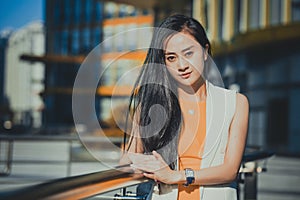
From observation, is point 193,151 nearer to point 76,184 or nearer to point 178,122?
point 178,122

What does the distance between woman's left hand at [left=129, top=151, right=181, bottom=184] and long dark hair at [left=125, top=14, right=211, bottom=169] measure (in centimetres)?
2

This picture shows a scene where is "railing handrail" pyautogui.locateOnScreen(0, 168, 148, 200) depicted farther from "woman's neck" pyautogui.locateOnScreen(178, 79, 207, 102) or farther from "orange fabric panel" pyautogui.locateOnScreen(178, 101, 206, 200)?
"woman's neck" pyautogui.locateOnScreen(178, 79, 207, 102)

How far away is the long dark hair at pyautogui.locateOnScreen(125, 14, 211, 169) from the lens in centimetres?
158

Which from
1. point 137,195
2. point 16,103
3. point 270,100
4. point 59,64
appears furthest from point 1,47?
point 137,195

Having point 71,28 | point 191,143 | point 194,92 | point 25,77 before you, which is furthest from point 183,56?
point 25,77

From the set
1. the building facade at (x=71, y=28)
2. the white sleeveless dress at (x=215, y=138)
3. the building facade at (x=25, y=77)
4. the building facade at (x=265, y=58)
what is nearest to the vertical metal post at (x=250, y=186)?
the white sleeveless dress at (x=215, y=138)

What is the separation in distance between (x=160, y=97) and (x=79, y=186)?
17.9 inches

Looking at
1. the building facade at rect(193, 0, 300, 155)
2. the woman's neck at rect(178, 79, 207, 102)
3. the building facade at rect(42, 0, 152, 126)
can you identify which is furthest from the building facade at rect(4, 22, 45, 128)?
the woman's neck at rect(178, 79, 207, 102)

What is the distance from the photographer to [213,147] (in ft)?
5.29

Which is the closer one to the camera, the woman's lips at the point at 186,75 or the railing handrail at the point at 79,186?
the railing handrail at the point at 79,186

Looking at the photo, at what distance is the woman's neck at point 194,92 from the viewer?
1639 millimetres

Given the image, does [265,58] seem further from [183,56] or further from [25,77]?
[183,56]

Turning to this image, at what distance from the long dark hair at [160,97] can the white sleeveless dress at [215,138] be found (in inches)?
3.3

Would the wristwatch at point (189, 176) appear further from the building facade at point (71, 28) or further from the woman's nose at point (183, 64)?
the building facade at point (71, 28)
